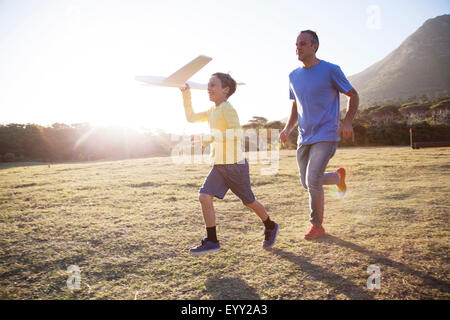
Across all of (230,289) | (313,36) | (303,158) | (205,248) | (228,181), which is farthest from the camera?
(303,158)

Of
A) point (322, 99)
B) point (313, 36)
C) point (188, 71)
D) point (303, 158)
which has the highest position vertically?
point (313, 36)

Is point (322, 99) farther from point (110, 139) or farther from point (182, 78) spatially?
point (110, 139)

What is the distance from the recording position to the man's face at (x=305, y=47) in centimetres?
285

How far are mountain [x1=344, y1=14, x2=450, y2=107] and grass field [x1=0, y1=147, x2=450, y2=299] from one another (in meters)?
79.9

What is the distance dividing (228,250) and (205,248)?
0.78 ft

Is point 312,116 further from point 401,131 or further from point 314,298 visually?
point 401,131

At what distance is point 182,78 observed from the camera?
2859mm

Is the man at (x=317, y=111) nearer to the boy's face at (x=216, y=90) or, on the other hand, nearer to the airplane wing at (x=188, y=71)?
the boy's face at (x=216, y=90)

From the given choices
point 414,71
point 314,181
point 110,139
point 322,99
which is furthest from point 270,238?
point 414,71

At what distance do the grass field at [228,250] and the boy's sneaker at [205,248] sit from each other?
0.16 ft
